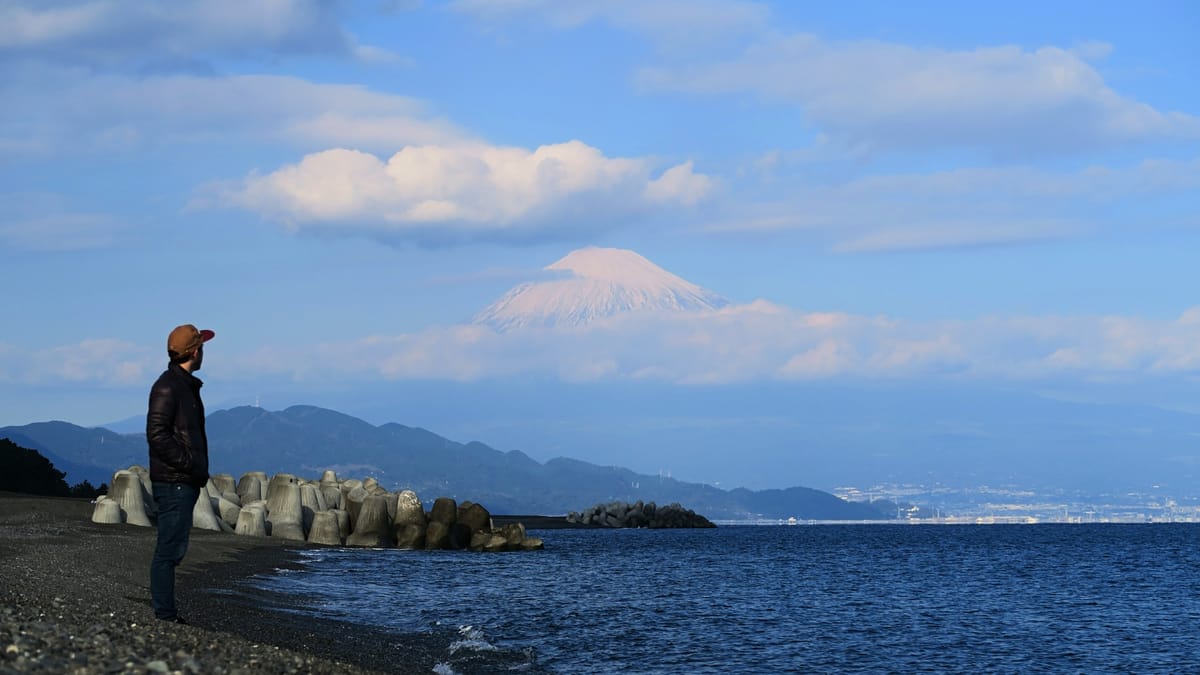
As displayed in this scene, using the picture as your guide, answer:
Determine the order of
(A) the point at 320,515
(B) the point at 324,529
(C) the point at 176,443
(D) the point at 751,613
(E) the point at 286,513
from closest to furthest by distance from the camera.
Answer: (C) the point at 176,443 → (D) the point at 751,613 → (E) the point at 286,513 → (A) the point at 320,515 → (B) the point at 324,529

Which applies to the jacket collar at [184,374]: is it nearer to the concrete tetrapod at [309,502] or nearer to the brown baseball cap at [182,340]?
the brown baseball cap at [182,340]

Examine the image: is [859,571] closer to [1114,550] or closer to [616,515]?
[1114,550]

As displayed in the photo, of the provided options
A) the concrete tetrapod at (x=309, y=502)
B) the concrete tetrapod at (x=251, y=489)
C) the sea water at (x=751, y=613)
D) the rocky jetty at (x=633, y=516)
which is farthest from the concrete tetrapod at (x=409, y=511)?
the rocky jetty at (x=633, y=516)

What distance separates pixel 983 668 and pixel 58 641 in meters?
20.9

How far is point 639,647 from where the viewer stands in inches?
1078

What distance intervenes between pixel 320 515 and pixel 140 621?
4791 centimetres

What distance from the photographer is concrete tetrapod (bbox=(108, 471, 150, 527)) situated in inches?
1930

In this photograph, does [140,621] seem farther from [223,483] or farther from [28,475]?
[28,475]

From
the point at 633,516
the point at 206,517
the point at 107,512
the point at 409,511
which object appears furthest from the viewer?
the point at 633,516

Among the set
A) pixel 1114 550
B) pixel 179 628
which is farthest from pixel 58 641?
pixel 1114 550

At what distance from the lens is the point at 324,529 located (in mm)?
62125

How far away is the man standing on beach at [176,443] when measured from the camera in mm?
14375

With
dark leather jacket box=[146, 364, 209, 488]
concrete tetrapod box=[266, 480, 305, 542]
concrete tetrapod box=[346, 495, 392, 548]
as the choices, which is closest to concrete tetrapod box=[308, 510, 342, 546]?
concrete tetrapod box=[266, 480, 305, 542]

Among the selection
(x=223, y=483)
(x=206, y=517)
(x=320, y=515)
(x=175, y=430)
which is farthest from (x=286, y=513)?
(x=175, y=430)
